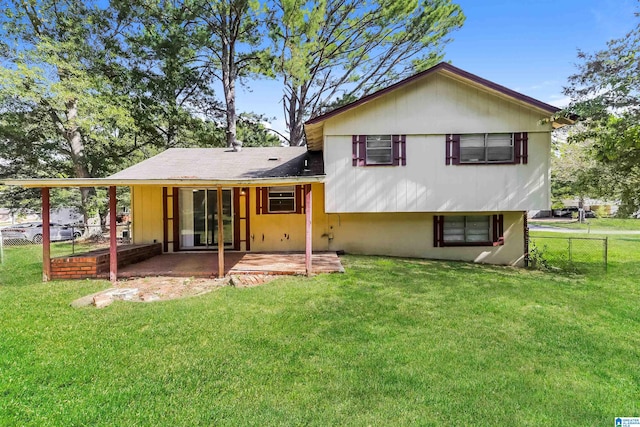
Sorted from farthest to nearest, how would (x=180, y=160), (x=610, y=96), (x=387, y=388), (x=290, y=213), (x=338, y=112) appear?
(x=180, y=160) → (x=290, y=213) → (x=338, y=112) → (x=610, y=96) → (x=387, y=388)

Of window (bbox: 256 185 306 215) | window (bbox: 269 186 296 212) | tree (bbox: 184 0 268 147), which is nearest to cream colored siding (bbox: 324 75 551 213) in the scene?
window (bbox: 256 185 306 215)

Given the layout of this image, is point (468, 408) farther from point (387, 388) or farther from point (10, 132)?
point (10, 132)

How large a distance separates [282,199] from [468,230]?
5.80 m

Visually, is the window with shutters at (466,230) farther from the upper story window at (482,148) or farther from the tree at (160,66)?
the tree at (160,66)

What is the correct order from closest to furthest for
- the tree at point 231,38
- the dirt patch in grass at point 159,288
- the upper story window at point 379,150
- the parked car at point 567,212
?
the dirt patch in grass at point 159,288, the upper story window at point 379,150, the tree at point 231,38, the parked car at point 567,212

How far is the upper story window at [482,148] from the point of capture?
27.7 ft

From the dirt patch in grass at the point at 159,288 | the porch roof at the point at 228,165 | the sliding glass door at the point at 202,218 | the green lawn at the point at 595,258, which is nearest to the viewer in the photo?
the dirt patch in grass at the point at 159,288

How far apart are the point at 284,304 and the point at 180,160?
7464 mm

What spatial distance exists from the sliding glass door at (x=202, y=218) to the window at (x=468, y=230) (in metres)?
6.38

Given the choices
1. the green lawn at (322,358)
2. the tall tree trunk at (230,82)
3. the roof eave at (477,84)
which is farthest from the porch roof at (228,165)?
the tall tree trunk at (230,82)

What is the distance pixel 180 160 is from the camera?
1041 centimetres

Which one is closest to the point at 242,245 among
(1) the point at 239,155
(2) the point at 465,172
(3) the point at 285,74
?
(1) the point at 239,155

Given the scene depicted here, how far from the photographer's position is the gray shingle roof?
8.88m

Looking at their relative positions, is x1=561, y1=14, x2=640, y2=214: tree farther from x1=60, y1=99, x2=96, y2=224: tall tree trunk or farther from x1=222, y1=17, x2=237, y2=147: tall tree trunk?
x1=60, y1=99, x2=96, y2=224: tall tree trunk
